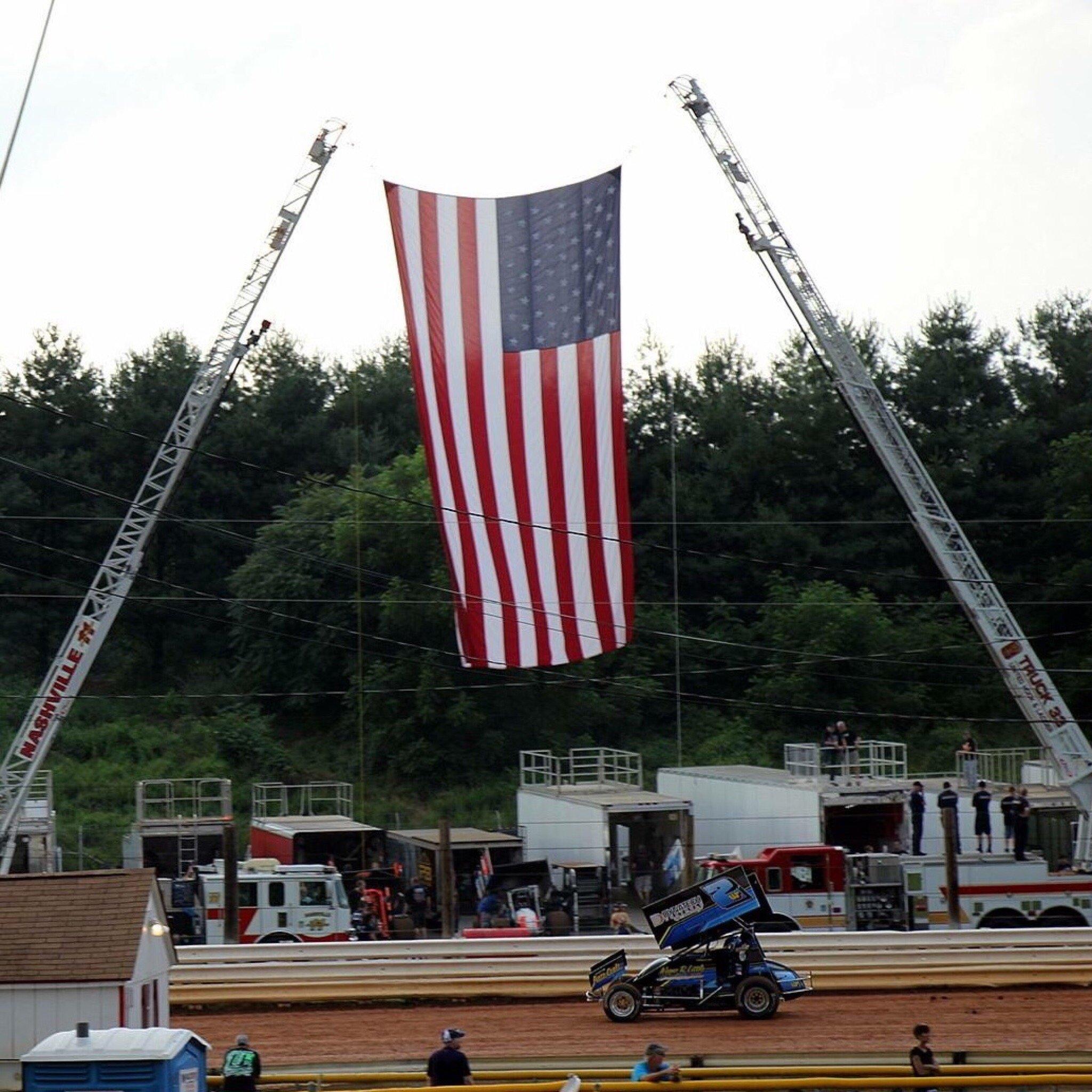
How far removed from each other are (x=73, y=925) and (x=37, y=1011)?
1030mm

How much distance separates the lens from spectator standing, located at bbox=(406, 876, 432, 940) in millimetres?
30127

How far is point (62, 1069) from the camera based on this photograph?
1373 cm

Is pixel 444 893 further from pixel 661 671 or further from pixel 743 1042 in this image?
pixel 661 671

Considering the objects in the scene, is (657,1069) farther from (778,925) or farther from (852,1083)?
(778,925)

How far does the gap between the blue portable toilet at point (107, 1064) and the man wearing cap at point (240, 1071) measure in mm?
1089

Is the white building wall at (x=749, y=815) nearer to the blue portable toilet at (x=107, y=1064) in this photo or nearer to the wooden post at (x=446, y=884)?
the wooden post at (x=446, y=884)

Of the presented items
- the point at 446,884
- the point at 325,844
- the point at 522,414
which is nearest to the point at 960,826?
the point at 446,884

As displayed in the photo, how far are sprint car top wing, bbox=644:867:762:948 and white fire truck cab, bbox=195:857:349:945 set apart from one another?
907cm

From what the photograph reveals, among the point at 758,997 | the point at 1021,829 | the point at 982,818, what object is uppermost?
the point at 982,818

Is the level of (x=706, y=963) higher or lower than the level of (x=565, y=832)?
lower

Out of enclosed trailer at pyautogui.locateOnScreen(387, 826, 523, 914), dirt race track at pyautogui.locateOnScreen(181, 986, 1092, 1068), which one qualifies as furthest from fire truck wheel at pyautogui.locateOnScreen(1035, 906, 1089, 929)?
enclosed trailer at pyautogui.locateOnScreen(387, 826, 523, 914)

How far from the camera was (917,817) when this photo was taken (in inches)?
Result: 1236

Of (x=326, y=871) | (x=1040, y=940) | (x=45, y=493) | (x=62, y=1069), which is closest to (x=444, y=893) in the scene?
(x=326, y=871)

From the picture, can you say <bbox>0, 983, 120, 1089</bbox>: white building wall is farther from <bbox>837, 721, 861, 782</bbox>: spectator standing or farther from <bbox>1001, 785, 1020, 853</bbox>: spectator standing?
<bbox>1001, 785, 1020, 853</bbox>: spectator standing
